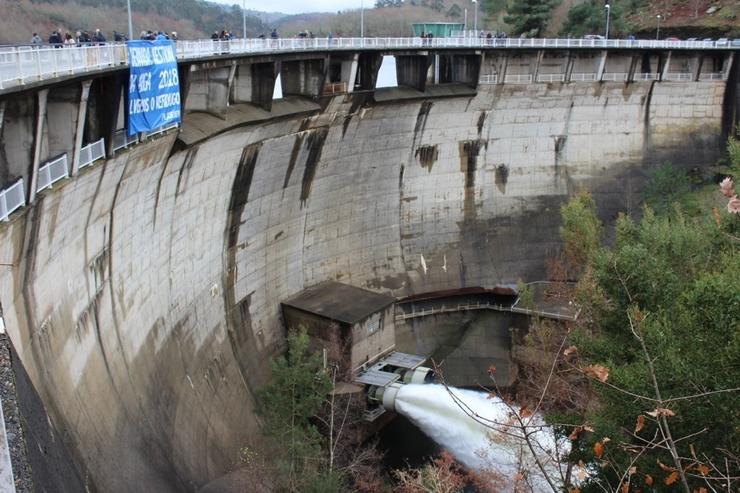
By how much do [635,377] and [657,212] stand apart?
88.3ft

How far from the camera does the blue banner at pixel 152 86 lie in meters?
14.6

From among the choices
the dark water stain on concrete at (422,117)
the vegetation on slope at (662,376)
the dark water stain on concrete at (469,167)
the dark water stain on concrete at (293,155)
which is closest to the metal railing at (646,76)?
→ the dark water stain on concrete at (469,167)

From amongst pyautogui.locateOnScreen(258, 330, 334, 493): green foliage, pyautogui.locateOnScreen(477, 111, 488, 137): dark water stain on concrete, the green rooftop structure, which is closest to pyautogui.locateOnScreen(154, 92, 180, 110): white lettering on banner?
pyautogui.locateOnScreen(258, 330, 334, 493): green foliage

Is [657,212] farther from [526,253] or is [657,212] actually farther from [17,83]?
[17,83]

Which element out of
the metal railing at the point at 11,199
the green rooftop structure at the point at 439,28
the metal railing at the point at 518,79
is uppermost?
the green rooftop structure at the point at 439,28

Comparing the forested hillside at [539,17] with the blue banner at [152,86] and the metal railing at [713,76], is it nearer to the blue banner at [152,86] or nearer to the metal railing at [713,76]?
the metal railing at [713,76]

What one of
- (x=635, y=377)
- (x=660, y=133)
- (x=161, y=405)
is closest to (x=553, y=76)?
(x=660, y=133)

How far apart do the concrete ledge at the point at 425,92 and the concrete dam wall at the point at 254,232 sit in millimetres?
339

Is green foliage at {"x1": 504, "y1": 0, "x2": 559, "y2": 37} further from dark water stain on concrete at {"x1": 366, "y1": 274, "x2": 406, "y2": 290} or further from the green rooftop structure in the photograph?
dark water stain on concrete at {"x1": 366, "y1": 274, "x2": 406, "y2": 290}

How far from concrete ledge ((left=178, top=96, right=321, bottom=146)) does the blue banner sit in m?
1.70

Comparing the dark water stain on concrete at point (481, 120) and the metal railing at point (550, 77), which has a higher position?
the metal railing at point (550, 77)

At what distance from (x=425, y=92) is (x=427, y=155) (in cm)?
283

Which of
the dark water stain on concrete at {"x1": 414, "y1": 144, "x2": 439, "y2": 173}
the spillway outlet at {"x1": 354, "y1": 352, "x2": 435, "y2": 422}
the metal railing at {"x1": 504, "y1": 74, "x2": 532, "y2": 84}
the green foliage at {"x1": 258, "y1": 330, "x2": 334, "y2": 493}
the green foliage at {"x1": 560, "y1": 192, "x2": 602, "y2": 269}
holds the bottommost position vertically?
the spillway outlet at {"x1": 354, "y1": 352, "x2": 435, "y2": 422}

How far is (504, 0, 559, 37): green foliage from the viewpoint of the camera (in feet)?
154
